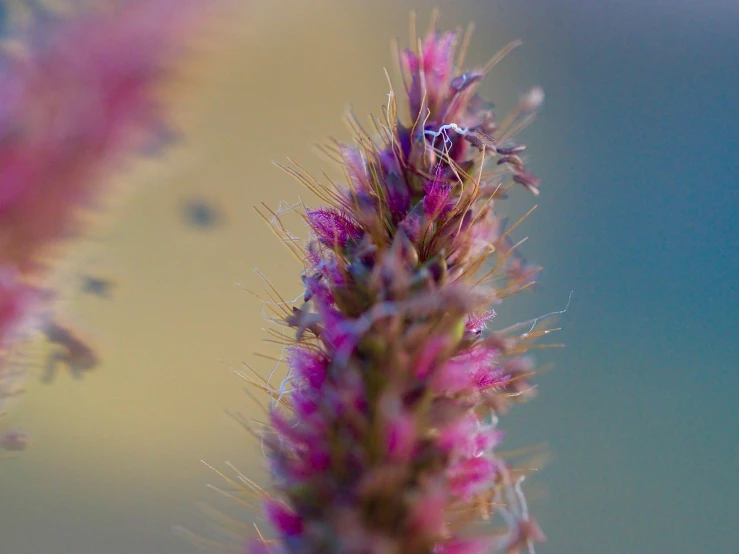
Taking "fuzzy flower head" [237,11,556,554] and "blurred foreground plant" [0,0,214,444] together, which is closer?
"fuzzy flower head" [237,11,556,554]

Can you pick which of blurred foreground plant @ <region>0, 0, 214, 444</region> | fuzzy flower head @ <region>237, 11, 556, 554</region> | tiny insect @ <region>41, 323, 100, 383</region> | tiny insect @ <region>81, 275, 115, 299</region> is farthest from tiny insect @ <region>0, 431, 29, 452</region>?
fuzzy flower head @ <region>237, 11, 556, 554</region>

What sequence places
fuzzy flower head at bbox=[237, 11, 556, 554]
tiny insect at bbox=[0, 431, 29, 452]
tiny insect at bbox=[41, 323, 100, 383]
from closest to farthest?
fuzzy flower head at bbox=[237, 11, 556, 554] → tiny insect at bbox=[0, 431, 29, 452] → tiny insect at bbox=[41, 323, 100, 383]

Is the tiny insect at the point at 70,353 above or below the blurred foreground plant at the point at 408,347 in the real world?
above

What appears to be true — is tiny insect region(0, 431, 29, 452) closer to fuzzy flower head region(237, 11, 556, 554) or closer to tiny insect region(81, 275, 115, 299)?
tiny insect region(81, 275, 115, 299)

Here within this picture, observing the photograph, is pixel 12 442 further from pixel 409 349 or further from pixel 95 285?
pixel 409 349

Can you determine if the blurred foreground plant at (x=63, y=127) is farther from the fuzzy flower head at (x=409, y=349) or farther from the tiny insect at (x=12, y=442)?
the fuzzy flower head at (x=409, y=349)

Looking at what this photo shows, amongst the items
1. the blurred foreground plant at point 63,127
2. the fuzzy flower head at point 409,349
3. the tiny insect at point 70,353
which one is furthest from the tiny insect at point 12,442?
the fuzzy flower head at point 409,349

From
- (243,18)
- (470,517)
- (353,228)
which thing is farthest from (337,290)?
(243,18)

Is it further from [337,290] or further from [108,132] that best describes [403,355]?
[108,132]
